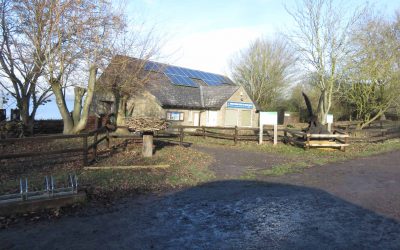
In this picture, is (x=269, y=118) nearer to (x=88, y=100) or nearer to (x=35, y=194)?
(x=88, y=100)

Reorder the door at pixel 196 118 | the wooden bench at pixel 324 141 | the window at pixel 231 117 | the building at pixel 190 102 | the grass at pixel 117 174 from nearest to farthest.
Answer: the grass at pixel 117 174
the wooden bench at pixel 324 141
the building at pixel 190 102
the door at pixel 196 118
the window at pixel 231 117

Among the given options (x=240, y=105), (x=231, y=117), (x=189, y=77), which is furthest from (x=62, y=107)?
(x=240, y=105)

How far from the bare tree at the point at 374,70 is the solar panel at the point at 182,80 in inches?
526

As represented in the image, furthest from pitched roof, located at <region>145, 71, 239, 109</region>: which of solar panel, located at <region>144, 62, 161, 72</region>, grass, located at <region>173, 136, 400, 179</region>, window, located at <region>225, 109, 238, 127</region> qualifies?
grass, located at <region>173, 136, 400, 179</region>

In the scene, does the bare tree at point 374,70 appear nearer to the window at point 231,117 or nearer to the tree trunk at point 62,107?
the window at point 231,117

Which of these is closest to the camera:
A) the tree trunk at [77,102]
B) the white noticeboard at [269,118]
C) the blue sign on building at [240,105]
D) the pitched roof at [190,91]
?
the white noticeboard at [269,118]

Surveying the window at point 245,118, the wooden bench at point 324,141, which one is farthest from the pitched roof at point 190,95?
the wooden bench at point 324,141

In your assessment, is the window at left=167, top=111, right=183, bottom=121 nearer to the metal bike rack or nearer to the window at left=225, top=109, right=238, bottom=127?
the window at left=225, top=109, right=238, bottom=127

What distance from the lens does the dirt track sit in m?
4.62

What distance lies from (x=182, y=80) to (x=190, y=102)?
11.5 feet

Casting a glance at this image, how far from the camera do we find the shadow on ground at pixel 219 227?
4.59 m

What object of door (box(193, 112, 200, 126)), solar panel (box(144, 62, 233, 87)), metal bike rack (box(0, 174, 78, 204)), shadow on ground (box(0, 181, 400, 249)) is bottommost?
shadow on ground (box(0, 181, 400, 249))

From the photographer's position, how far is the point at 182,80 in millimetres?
31734

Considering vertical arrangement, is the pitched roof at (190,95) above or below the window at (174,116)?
above
